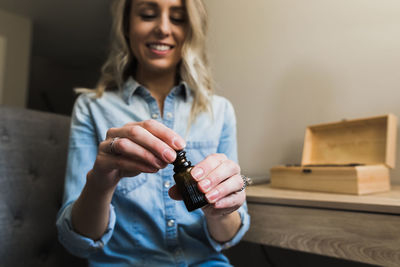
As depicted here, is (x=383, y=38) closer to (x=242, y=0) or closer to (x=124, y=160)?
(x=242, y=0)

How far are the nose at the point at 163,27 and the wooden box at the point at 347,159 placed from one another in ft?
2.19

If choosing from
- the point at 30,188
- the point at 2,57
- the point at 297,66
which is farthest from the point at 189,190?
the point at 2,57

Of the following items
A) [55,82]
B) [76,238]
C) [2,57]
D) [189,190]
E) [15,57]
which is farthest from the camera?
[55,82]

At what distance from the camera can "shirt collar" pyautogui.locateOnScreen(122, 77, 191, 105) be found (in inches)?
35.4

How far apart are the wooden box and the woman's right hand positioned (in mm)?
659

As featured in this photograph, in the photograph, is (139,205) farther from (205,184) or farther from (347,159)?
(347,159)

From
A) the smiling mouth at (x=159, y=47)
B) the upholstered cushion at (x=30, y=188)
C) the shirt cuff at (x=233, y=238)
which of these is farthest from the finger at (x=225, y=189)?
the upholstered cushion at (x=30, y=188)

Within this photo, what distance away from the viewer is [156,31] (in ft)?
2.89

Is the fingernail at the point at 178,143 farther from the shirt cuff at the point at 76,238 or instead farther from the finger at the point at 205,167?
the shirt cuff at the point at 76,238


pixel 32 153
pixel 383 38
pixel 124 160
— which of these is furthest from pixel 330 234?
pixel 32 153

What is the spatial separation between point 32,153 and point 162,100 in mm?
457

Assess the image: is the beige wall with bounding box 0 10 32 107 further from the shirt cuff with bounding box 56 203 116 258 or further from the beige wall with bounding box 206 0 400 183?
the shirt cuff with bounding box 56 203 116 258

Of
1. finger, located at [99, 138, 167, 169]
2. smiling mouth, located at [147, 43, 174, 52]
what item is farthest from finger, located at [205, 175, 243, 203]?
smiling mouth, located at [147, 43, 174, 52]

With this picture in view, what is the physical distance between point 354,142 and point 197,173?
2.96 ft
